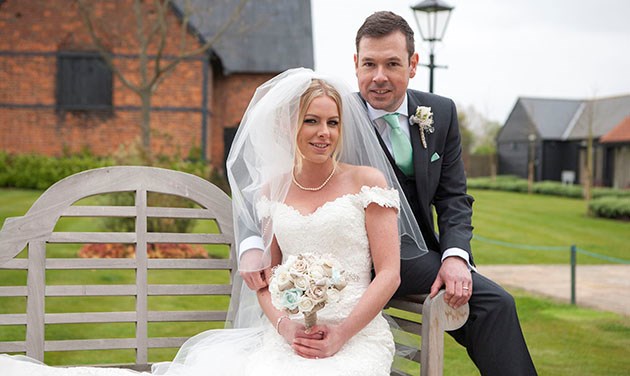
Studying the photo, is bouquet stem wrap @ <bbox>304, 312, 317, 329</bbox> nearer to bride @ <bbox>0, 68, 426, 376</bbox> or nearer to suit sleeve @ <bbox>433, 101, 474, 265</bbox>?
bride @ <bbox>0, 68, 426, 376</bbox>

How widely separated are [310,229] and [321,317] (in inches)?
16.1

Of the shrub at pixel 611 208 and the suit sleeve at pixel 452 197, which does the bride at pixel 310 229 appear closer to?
the suit sleeve at pixel 452 197

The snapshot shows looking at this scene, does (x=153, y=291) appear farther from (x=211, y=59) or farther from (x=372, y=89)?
(x=211, y=59)

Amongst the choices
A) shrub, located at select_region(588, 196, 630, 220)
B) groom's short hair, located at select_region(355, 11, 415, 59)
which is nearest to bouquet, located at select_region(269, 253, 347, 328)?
groom's short hair, located at select_region(355, 11, 415, 59)

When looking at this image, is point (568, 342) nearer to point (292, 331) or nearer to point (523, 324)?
point (523, 324)

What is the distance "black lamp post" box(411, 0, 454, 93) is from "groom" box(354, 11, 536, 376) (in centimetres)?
596

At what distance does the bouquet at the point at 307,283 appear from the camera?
288cm

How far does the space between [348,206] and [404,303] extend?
0.57 meters

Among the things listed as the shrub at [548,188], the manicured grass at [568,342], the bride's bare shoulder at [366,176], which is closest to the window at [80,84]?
the manicured grass at [568,342]

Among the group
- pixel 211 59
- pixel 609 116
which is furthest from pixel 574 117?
pixel 211 59

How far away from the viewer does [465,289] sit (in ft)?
11.1

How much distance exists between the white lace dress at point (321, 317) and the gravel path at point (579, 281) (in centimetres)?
631

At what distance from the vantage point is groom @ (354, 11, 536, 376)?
11.3ft

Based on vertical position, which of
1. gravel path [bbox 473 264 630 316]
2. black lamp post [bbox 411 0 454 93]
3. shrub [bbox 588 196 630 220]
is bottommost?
gravel path [bbox 473 264 630 316]
